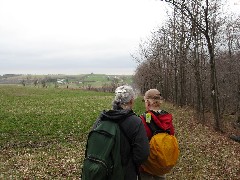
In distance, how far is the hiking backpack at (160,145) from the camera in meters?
5.34

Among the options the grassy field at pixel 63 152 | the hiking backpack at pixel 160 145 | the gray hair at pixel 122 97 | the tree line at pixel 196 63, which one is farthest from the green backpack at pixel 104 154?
the tree line at pixel 196 63

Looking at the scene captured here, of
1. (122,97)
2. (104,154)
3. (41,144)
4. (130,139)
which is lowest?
(41,144)

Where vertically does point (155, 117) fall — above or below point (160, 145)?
above

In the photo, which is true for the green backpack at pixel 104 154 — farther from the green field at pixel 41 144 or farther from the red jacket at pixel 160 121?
the green field at pixel 41 144

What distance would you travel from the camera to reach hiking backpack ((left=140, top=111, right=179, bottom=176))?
534 cm

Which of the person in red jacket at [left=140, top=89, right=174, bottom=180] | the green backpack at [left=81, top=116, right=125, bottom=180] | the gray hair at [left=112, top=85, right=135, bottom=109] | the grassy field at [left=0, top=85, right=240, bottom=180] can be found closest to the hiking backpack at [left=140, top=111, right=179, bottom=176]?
the person in red jacket at [left=140, top=89, right=174, bottom=180]

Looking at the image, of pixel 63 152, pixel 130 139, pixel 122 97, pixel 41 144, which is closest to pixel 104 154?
pixel 130 139

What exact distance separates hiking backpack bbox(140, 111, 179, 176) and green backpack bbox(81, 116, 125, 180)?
0.87 meters

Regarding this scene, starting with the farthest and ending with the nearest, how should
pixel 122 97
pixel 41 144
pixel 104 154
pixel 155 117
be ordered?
pixel 41 144 < pixel 155 117 < pixel 122 97 < pixel 104 154

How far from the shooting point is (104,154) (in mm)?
4500

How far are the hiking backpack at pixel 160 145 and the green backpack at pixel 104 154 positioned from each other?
0.87 metres

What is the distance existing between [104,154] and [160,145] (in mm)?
1198

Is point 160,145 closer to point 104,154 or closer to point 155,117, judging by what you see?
point 155,117

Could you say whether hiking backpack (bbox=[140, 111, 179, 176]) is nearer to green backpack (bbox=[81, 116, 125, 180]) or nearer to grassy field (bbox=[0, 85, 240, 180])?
green backpack (bbox=[81, 116, 125, 180])
